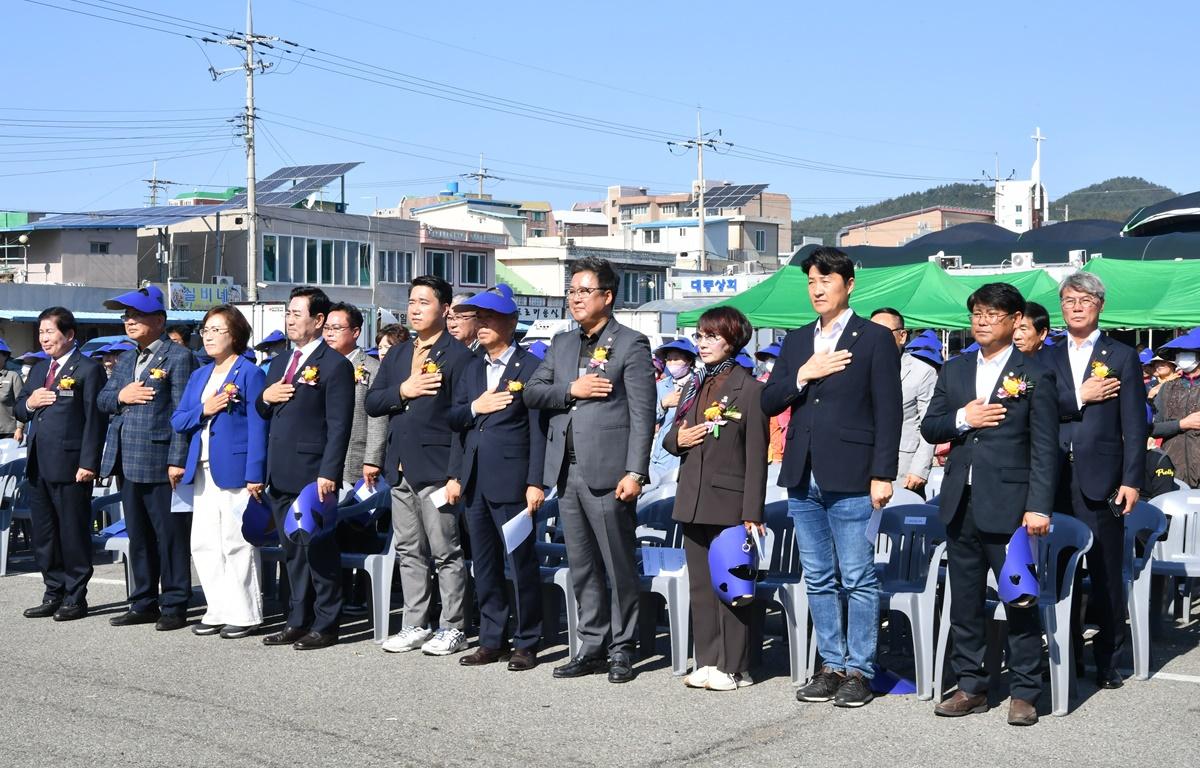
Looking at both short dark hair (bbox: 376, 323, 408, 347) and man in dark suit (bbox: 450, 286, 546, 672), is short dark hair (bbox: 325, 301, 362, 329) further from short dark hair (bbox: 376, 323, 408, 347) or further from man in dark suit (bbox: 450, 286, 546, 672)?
short dark hair (bbox: 376, 323, 408, 347)

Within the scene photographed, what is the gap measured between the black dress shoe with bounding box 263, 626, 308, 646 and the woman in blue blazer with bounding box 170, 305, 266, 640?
0.24 metres

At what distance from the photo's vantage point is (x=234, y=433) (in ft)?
26.1

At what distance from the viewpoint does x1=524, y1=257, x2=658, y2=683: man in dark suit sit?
6.73m

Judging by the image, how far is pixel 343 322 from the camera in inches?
323

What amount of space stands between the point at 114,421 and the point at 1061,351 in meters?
5.49

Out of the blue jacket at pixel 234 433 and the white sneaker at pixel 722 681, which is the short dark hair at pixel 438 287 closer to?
the blue jacket at pixel 234 433

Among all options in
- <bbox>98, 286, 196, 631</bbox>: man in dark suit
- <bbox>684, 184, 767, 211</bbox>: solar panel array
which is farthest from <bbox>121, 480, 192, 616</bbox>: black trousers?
<bbox>684, 184, 767, 211</bbox>: solar panel array

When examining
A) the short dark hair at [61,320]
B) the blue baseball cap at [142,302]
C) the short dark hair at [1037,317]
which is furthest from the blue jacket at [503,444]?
the short dark hair at [61,320]

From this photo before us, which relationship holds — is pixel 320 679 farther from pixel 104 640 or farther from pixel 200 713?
pixel 104 640

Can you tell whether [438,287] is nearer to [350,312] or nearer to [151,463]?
[350,312]

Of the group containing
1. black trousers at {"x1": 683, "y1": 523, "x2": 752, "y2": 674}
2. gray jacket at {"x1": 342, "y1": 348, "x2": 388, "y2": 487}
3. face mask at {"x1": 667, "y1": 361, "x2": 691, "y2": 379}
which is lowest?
black trousers at {"x1": 683, "y1": 523, "x2": 752, "y2": 674}

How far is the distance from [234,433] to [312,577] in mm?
945

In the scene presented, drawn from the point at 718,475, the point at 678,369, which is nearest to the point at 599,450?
the point at 718,475

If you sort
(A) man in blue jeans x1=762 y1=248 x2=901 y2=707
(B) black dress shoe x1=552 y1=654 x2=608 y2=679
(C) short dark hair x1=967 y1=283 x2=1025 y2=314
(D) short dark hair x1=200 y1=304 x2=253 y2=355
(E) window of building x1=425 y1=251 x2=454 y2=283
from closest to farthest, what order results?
(C) short dark hair x1=967 y1=283 x2=1025 y2=314, (A) man in blue jeans x1=762 y1=248 x2=901 y2=707, (B) black dress shoe x1=552 y1=654 x2=608 y2=679, (D) short dark hair x1=200 y1=304 x2=253 y2=355, (E) window of building x1=425 y1=251 x2=454 y2=283
